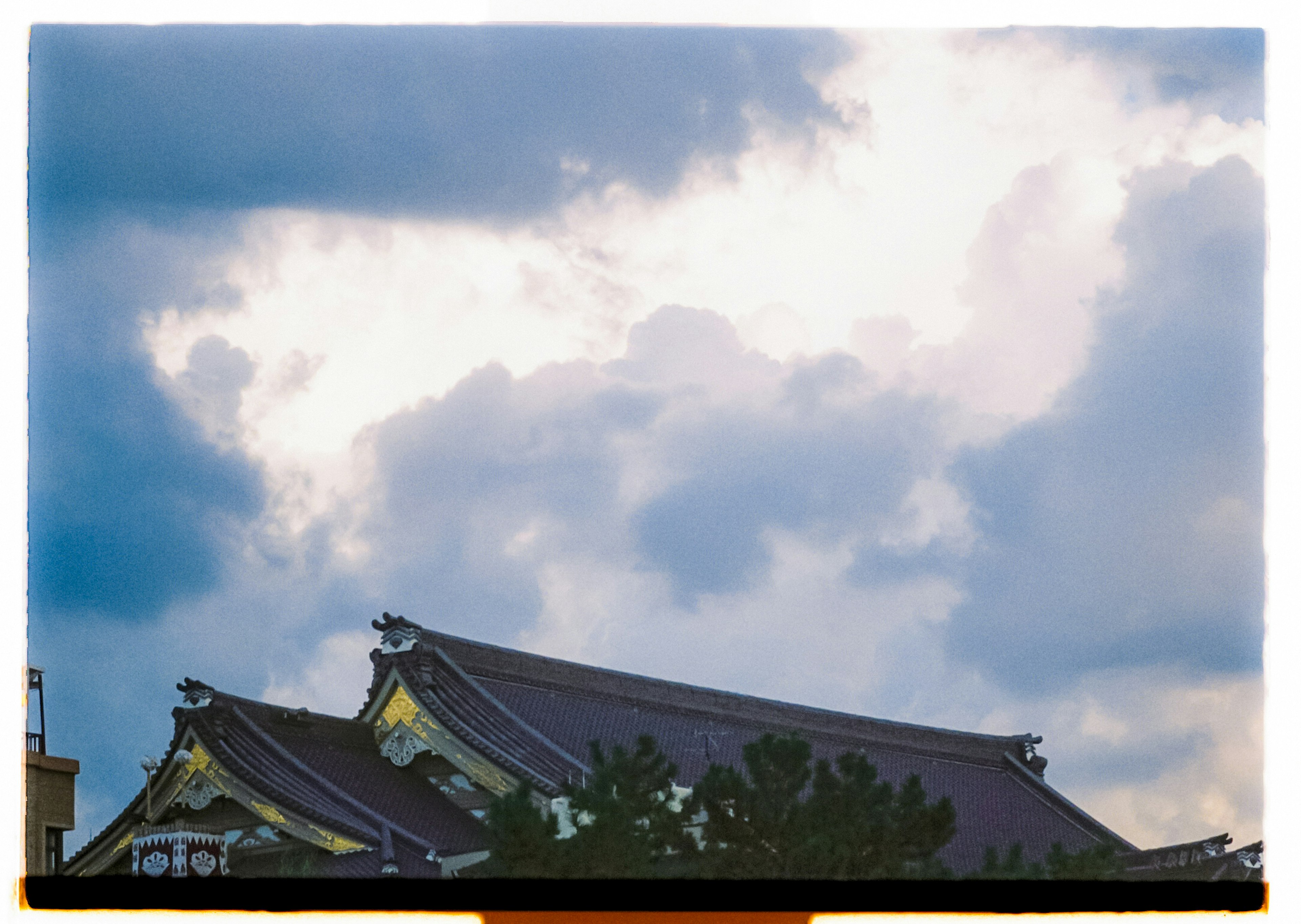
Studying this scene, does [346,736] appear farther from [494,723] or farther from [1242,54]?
[1242,54]

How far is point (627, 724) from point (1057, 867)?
5.69 feet

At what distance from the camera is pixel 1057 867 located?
14.9 ft

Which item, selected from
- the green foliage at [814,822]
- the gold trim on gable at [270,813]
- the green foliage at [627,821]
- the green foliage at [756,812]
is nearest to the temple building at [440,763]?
the gold trim on gable at [270,813]

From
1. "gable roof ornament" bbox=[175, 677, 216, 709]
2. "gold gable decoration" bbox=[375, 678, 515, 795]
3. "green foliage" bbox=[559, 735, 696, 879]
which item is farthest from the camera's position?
"gold gable decoration" bbox=[375, 678, 515, 795]

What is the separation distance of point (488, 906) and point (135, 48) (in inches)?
126

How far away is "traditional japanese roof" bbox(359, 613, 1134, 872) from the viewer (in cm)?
499

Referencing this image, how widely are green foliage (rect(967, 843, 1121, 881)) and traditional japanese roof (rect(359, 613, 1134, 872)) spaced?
22 centimetres

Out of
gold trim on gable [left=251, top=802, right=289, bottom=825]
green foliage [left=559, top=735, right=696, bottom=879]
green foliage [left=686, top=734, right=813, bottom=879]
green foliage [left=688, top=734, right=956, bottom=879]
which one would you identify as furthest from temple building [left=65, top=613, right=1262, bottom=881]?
green foliage [left=686, top=734, right=813, bottom=879]

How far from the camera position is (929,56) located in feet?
15.7

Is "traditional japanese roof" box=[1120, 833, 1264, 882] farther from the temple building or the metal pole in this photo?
the metal pole

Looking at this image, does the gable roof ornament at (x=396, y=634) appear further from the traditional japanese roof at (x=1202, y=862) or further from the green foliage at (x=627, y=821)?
the traditional japanese roof at (x=1202, y=862)

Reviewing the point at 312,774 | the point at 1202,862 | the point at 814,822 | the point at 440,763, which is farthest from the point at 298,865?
the point at 1202,862

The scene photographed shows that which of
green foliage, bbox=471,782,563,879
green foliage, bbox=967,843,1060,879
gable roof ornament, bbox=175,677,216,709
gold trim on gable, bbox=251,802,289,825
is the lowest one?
green foliage, bbox=967,843,1060,879

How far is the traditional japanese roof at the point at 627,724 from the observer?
4992 millimetres
